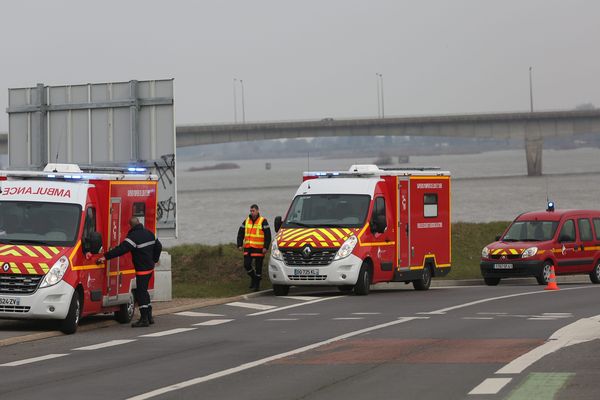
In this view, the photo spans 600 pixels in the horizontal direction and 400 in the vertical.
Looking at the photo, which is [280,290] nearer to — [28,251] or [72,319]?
[72,319]

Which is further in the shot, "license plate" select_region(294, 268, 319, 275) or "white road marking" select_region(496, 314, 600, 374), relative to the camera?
"license plate" select_region(294, 268, 319, 275)

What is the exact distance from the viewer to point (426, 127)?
381 feet

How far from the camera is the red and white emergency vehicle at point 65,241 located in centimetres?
1894

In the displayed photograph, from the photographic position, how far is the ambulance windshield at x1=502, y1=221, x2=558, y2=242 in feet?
110

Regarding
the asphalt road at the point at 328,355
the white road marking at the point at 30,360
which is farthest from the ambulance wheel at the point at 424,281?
the white road marking at the point at 30,360

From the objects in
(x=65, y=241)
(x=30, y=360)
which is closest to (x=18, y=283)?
(x=65, y=241)

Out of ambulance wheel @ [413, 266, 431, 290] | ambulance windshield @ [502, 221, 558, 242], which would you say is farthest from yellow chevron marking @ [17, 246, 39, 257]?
ambulance windshield @ [502, 221, 558, 242]

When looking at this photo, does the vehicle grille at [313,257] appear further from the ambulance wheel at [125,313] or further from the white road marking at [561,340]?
the white road marking at [561,340]

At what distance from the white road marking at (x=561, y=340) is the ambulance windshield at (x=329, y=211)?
793 cm

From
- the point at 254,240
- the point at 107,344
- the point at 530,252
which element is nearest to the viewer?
the point at 107,344

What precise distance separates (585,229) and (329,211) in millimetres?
9374

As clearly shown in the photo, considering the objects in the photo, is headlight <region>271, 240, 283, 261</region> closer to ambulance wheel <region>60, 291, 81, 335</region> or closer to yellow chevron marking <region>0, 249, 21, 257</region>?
ambulance wheel <region>60, 291, 81, 335</region>

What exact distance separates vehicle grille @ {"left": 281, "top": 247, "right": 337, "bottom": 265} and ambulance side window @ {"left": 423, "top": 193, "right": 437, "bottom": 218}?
396cm

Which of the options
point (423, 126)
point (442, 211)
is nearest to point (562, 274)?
point (442, 211)
